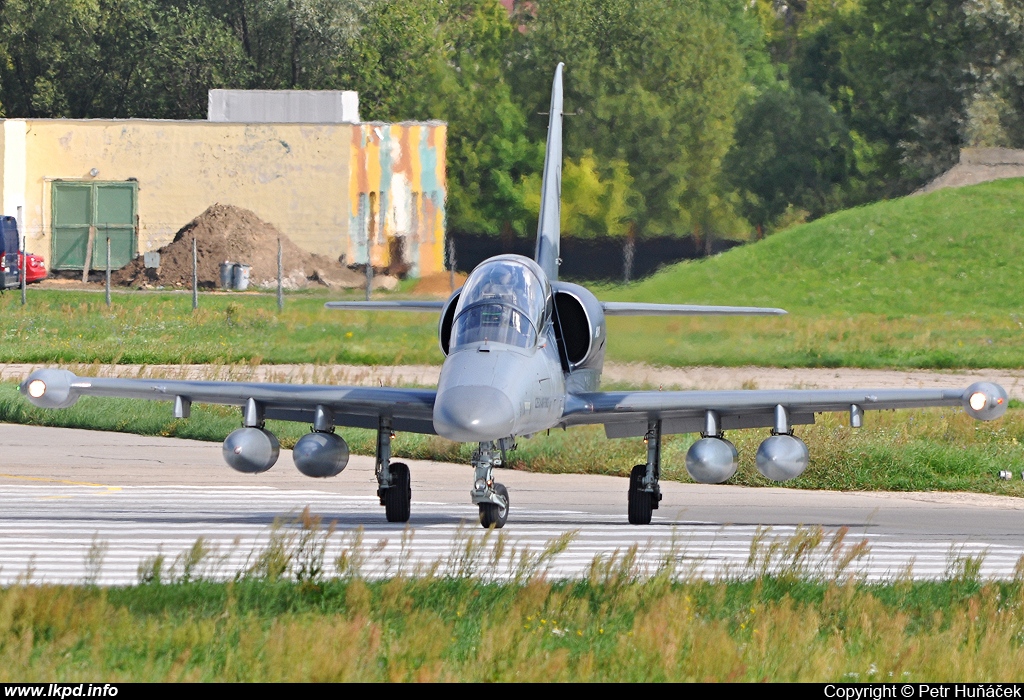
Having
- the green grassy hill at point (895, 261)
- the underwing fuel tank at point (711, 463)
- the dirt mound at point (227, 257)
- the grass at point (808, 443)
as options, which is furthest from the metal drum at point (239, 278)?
the underwing fuel tank at point (711, 463)

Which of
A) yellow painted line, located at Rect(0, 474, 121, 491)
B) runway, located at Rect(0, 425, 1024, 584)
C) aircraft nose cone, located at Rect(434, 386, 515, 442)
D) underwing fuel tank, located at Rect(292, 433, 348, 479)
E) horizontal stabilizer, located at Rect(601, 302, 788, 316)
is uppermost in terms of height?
horizontal stabilizer, located at Rect(601, 302, 788, 316)

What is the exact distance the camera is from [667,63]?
6556 cm

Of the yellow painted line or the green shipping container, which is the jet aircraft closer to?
the yellow painted line

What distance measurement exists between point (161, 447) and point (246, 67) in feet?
193

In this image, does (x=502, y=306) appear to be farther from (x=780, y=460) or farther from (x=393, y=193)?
(x=393, y=193)

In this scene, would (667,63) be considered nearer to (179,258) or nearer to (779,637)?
(179,258)

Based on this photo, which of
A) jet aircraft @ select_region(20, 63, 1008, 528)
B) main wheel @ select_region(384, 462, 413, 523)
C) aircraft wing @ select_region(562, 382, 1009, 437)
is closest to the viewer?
jet aircraft @ select_region(20, 63, 1008, 528)

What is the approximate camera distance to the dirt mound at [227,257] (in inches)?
2386

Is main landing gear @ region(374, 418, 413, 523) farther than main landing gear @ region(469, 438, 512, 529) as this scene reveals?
Yes

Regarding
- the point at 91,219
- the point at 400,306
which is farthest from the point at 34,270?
the point at 400,306

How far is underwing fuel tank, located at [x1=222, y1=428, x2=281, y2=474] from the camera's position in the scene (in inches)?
696

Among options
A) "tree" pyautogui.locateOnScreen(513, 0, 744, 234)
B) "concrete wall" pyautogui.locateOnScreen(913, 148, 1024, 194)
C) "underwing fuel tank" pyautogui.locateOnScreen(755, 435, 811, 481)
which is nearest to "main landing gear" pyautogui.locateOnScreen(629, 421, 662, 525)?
"underwing fuel tank" pyautogui.locateOnScreen(755, 435, 811, 481)

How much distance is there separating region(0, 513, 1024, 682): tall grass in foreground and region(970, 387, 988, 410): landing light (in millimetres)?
4277

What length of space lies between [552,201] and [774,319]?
2788 centimetres
